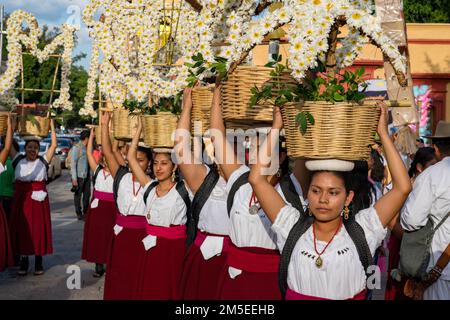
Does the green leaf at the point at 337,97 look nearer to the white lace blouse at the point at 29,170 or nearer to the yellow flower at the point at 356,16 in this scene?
the yellow flower at the point at 356,16

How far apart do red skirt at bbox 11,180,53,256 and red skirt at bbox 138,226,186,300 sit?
138 inches

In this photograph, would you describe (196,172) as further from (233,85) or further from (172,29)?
(172,29)

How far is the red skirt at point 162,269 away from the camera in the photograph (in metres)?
5.81

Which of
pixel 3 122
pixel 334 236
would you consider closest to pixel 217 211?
pixel 334 236

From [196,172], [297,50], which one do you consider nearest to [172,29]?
[196,172]

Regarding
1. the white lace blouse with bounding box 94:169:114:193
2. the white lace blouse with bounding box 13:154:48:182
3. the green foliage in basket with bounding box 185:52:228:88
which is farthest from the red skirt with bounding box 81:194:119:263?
the green foliage in basket with bounding box 185:52:228:88

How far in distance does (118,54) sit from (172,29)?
588mm

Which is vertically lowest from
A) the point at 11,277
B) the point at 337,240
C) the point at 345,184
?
the point at 11,277

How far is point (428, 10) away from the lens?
2588 cm

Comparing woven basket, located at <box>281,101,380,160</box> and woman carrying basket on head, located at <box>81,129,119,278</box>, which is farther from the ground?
woven basket, located at <box>281,101,380,160</box>

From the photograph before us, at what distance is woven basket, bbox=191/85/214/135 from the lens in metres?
4.75

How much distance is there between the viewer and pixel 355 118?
10.9 feet

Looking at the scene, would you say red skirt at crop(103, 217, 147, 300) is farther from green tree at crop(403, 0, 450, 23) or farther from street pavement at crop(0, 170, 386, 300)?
green tree at crop(403, 0, 450, 23)

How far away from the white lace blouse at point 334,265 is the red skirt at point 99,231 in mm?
5723
